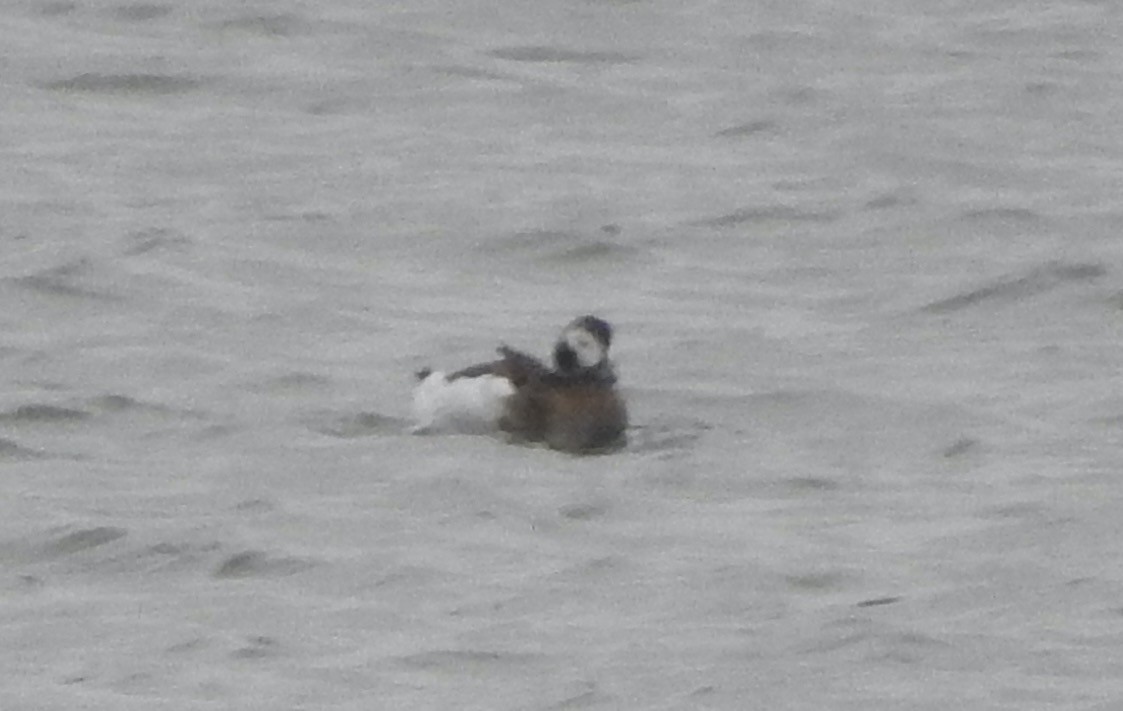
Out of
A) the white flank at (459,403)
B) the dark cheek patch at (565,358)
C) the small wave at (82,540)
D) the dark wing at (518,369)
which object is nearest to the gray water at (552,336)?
the small wave at (82,540)

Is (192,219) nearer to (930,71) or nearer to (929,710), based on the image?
(930,71)

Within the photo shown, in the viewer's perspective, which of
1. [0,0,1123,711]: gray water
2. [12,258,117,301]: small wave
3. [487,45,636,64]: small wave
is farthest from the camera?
[487,45,636,64]: small wave

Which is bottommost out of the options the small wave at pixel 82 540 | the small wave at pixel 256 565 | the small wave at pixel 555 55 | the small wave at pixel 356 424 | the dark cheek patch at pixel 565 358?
the small wave at pixel 356 424

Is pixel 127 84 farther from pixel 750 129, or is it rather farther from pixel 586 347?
pixel 586 347

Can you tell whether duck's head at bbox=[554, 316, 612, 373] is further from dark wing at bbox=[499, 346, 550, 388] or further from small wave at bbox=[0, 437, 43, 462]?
small wave at bbox=[0, 437, 43, 462]

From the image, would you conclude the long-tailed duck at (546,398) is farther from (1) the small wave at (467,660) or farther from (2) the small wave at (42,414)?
(1) the small wave at (467,660)

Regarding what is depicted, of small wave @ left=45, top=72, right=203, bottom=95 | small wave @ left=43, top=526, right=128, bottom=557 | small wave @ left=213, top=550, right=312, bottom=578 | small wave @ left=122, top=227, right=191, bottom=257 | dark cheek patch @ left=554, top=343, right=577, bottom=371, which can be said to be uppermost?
small wave @ left=45, top=72, right=203, bottom=95

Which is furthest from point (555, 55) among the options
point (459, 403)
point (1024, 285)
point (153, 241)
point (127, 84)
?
point (459, 403)

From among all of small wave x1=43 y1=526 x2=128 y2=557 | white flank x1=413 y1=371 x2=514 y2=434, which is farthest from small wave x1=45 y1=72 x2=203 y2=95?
small wave x1=43 y1=526 x2=128 y2=557
